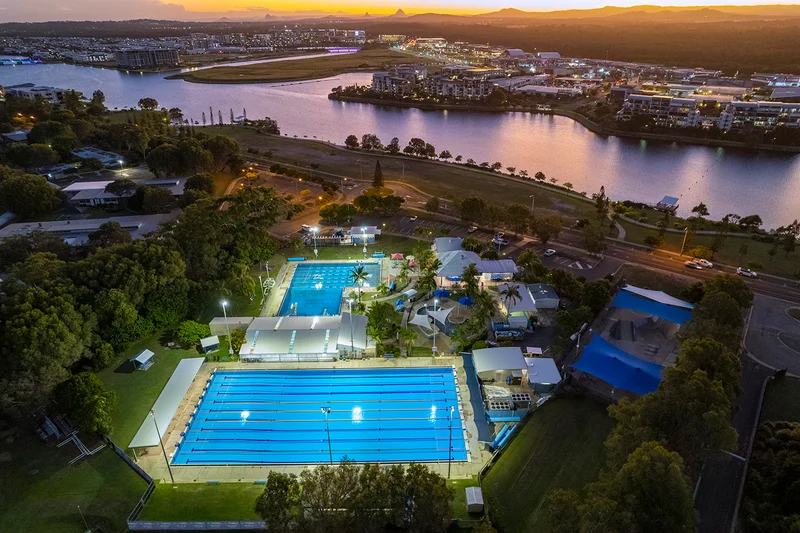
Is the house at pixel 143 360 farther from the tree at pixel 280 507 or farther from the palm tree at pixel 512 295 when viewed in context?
the palm tree at pixel 512 295

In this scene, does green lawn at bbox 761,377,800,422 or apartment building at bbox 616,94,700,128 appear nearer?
green lawn at bbox 761,377,800,422

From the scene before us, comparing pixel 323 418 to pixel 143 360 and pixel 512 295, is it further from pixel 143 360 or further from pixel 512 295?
pixel 512 295

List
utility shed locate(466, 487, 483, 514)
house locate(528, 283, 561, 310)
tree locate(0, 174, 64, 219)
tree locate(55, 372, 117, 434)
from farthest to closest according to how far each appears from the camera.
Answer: tree locate(0, 174, 64, 219) < house locate(528, 283, 561, 310) < tree locate(55, 372, 117, 434) < utility shed locate(466, 487, 483, 514)

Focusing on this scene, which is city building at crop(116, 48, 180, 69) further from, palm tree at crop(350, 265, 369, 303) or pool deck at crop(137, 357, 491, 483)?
pool deck at crop(137, 357, 491, 483)

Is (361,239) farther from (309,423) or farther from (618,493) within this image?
(618,493)

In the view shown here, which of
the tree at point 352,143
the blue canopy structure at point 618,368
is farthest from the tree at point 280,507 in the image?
the tree at point 352,143

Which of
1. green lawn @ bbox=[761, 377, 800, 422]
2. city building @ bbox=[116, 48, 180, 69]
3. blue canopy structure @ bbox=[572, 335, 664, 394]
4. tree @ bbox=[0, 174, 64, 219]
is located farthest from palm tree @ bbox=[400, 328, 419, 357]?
city building @ bbox=[116, 48, 180, 69]
